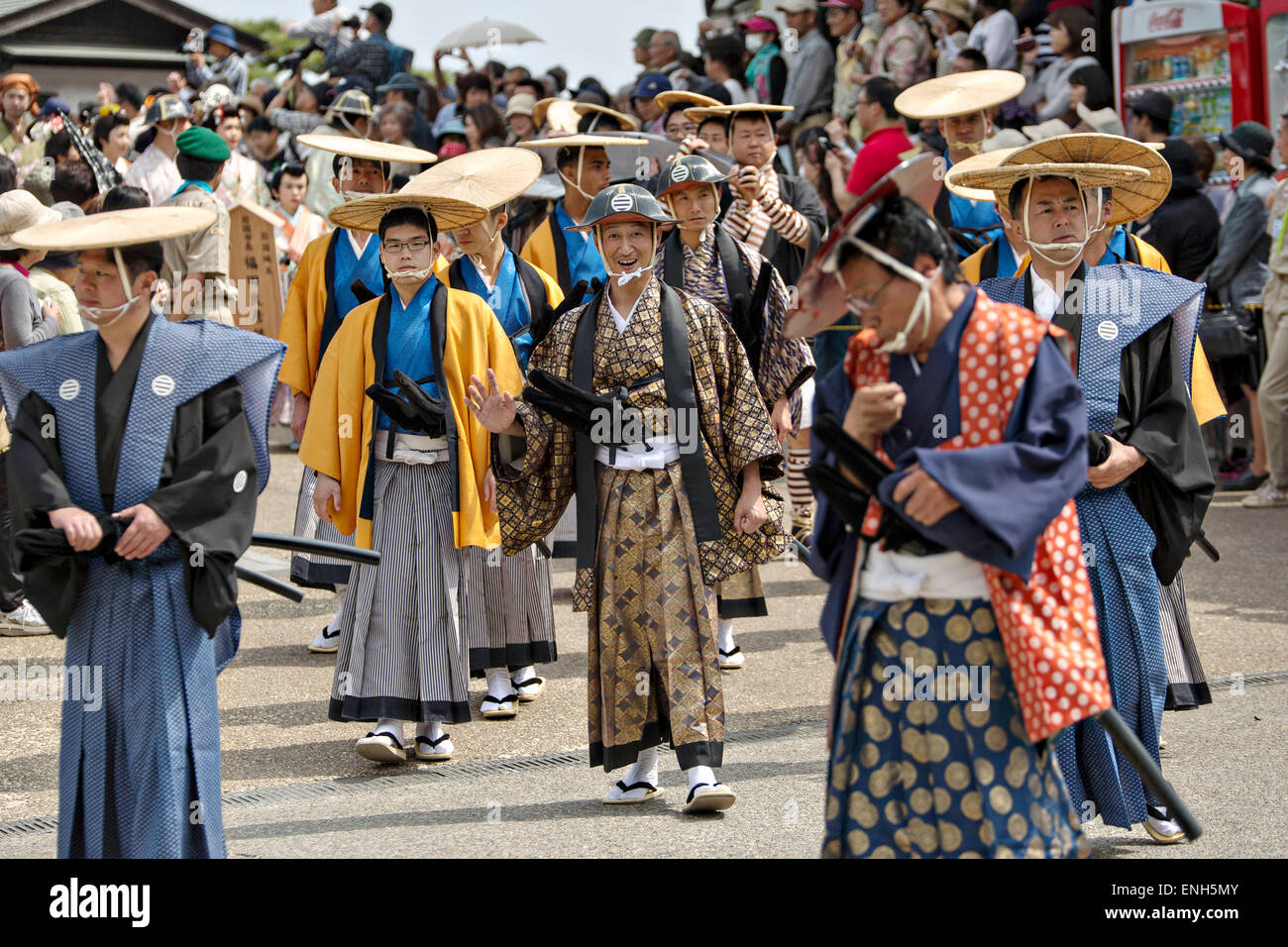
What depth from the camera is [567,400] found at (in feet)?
16.7

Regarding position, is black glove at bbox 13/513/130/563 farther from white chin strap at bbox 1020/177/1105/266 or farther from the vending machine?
the vending machine

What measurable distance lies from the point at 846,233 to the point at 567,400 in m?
1.97

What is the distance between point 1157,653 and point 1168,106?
6.00m

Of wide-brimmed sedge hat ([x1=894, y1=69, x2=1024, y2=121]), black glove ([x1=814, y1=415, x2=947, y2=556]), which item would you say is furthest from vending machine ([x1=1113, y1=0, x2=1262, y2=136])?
black glove ([x1=814, y1=415, x2=947, y2=556])

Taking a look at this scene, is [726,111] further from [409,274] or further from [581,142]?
[409,274]

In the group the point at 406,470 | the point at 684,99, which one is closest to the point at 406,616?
the point at 406,470

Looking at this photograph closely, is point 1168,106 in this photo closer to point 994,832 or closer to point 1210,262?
point 1210,262

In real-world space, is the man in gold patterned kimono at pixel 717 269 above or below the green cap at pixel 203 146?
below

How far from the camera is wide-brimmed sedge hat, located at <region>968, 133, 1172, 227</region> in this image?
4.61 metres

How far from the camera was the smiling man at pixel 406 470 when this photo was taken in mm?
5730

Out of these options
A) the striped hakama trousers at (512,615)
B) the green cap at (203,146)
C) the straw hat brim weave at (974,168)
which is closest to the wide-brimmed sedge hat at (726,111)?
the straw hat brim weave at (974,168)

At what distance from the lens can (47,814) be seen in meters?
5.11

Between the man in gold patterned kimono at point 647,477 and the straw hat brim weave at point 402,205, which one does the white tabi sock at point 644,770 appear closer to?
the man in gold patterned kimono at point 647,477

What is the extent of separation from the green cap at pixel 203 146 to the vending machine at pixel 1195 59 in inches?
279
